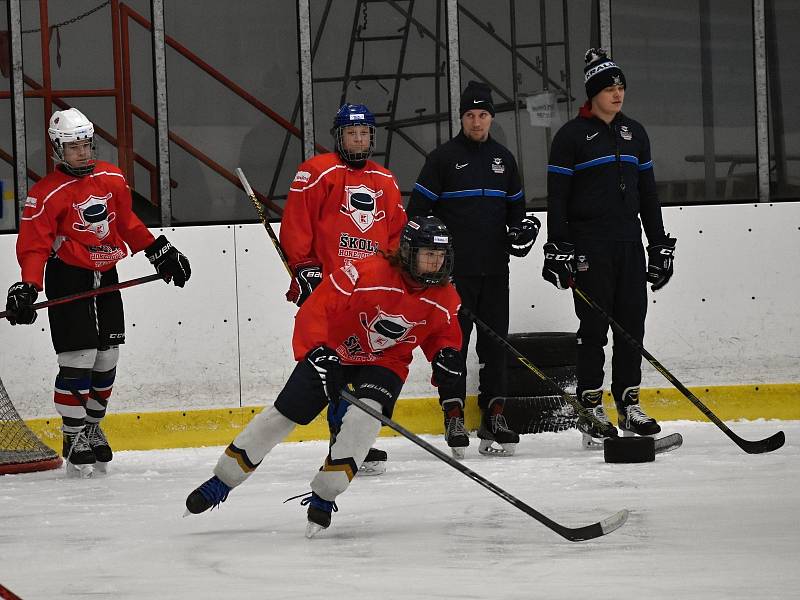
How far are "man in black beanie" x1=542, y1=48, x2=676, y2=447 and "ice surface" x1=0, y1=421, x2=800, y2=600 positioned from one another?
291mm

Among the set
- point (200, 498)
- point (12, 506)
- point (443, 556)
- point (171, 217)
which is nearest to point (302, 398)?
point (200, 498)

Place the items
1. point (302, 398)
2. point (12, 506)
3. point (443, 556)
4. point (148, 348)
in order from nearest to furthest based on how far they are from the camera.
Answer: point (443, 556) → point (302, 398) → point (12, 506) → point (148, 348)

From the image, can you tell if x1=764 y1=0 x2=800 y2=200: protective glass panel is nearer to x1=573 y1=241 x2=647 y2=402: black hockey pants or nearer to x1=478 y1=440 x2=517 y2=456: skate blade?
x1=573 y1=241 x2=647 y2=402: black hockey pants

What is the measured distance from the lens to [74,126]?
4.53 m

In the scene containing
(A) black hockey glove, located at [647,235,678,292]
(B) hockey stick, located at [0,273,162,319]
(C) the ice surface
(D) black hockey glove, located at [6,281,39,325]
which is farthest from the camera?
(A) black hockey glove, located at [647,235,678,292]

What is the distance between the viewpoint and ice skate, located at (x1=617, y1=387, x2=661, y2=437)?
4.61 m

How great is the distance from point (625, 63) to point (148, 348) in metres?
2.32

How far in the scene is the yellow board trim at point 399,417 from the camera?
206 inches

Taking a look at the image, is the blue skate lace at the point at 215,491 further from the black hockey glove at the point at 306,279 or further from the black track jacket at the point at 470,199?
the black track jacket at the point at 470,199

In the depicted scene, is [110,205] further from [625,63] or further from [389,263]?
[625,63]

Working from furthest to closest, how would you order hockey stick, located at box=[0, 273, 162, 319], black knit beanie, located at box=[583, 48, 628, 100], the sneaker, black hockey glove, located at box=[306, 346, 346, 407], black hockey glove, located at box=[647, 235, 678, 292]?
black hockey glove, located at box=[647, 235, 678, 292] → black knit beanie, located at box=[583, 48, 628, 100] → hockey stick, located at box=[0, 273, 162, 319] → the sneaker → black hockey glove, located at box=[306, 346, 346, 407]

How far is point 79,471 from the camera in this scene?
15.0 feet

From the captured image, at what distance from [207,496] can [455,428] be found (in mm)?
1506

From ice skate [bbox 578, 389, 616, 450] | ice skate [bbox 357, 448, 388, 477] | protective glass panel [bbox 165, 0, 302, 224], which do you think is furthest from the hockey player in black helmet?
protective glass panel [bbox 165, 0, 302, 224]
